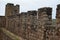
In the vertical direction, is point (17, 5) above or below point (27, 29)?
above

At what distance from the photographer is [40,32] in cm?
854

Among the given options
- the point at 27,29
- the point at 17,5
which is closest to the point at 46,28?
the point at 27,29

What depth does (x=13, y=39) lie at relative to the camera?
12.2 metres

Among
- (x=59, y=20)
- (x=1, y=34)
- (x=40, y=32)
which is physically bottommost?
(x=1, y=34)

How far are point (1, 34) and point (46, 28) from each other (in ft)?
28.6

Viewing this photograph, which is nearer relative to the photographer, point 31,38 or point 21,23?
point 31,38

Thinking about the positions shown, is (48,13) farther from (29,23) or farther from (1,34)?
(1,34)

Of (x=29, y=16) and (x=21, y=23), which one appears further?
(x=21, y=23)

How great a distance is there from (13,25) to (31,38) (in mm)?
4184

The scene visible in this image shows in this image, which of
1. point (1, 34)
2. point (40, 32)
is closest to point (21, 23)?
point (40, 32)

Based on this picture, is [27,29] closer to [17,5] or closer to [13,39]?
[13,39]

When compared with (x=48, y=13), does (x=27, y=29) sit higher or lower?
lower

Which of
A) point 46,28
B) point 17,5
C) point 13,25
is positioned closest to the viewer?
point 46,28

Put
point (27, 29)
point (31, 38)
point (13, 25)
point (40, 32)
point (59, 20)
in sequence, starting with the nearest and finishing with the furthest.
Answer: point (59, 20)
point (40, 32)
point (31, 38)
point (27, 29)
point (13, 25)
